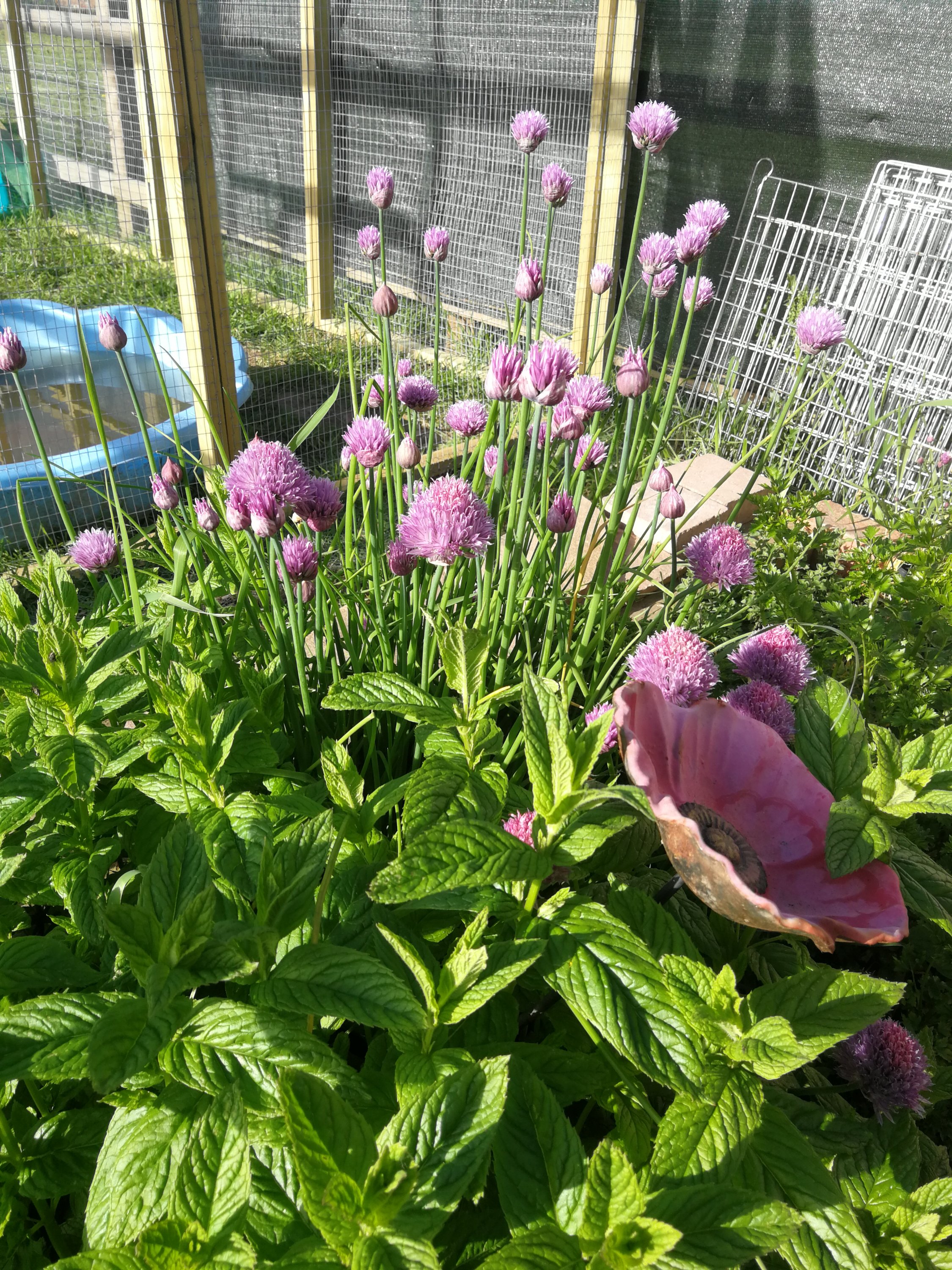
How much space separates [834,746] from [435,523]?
0.52 meters

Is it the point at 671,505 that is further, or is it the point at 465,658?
the point at 671,505

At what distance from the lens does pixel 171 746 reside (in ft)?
2.89

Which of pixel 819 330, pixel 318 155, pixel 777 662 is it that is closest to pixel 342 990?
pixel 777 662

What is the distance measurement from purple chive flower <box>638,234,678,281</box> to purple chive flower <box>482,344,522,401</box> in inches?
16.5

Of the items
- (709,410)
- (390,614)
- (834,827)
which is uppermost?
(834,827)

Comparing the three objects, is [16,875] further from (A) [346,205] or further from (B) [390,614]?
(A) [346,205]

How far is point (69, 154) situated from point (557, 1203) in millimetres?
4063

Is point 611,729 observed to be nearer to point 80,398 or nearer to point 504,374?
point 504,374

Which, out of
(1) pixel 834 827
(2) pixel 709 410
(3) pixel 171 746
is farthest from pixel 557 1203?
(2) pixel 709 410

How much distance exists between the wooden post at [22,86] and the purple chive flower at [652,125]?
230 centimetres

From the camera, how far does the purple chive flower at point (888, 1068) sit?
0.92 meters

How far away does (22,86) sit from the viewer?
295 centimetres

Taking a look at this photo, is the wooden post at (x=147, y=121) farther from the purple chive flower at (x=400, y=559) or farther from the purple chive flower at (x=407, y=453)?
the purple chive flower at (x=400, y=559)

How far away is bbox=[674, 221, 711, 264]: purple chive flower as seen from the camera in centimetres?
131
